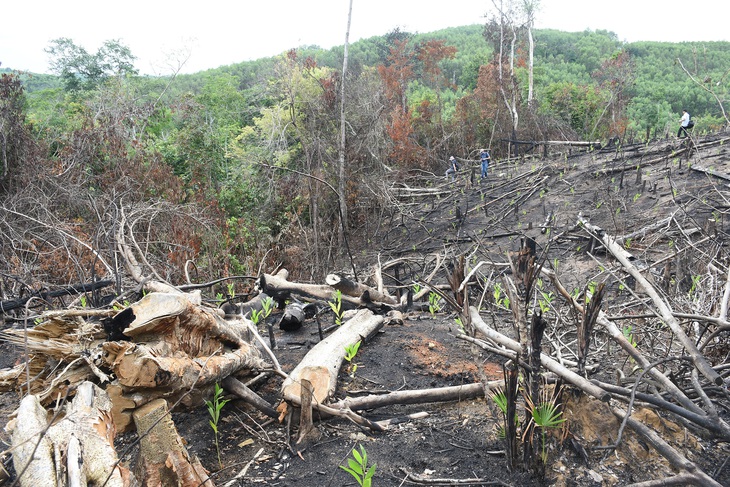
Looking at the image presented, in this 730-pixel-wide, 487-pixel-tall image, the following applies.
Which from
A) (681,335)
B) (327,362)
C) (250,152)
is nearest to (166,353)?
(327,362)

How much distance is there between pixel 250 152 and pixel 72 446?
15429mm

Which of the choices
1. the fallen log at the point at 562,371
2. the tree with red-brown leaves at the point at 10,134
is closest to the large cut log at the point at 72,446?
the fallen log at the point at 562,371

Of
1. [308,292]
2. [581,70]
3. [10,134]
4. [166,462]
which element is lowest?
[308,292]

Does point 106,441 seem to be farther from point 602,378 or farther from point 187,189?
point 187,189

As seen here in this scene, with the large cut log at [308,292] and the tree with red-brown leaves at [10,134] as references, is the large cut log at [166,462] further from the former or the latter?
the tree with red-brown leaves at [10,134]

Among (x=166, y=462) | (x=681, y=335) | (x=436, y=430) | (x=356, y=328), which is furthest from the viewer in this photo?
(x=356, y=328)

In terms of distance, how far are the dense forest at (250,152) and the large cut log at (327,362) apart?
236 centimetres

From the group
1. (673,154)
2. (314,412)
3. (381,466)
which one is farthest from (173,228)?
(673,154)

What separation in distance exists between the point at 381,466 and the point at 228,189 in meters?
13.3

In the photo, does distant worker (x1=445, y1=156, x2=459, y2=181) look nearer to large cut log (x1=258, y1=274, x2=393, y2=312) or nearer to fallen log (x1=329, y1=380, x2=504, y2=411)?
large cut log (x1=258, y1=274, x2=393, y2=312)

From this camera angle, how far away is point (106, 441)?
189cm

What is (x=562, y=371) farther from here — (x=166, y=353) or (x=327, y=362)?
(x=166, y=353)

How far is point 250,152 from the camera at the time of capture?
16250 mm

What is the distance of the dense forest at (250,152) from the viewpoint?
7.64 meters
